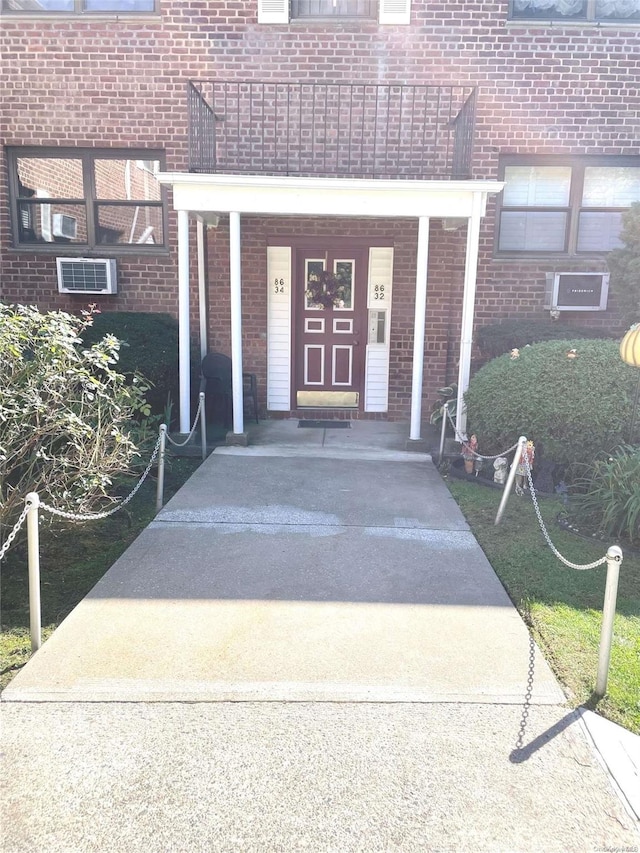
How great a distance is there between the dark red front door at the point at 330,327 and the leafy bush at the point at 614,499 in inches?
173

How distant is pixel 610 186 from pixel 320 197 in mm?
4363

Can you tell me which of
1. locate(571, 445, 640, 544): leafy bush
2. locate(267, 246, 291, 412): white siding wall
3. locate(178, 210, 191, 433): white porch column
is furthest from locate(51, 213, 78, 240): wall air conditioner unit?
locate(571, 445, 640, 544): leafy bush

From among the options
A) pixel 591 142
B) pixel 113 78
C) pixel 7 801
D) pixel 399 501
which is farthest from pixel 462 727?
pixel 113 78

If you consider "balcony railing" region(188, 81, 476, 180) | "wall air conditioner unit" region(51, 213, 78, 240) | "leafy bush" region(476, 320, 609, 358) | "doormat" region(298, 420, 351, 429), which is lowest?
"doormat" region(298, 420, 351, 429)

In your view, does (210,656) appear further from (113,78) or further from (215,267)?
(113,78)

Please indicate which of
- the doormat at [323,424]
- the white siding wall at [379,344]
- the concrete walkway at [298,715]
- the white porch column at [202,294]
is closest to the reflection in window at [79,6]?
the white porch column at [202,294]

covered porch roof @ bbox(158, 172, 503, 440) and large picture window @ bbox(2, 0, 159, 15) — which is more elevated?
large picture window @ bbox(2, 0, 159, 15)

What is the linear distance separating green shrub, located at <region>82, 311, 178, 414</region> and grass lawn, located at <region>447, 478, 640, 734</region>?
13.0 feet

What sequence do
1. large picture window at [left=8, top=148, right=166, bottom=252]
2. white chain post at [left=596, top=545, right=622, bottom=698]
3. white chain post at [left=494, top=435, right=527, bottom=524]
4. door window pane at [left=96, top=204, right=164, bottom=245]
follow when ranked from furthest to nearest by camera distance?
door window pane at [left=96, top=204, right=164, bottom=245], large picture window at [left=8, top=148, right=166, bottom=252], white chain post at [left=494, top=435, right=527, bottom=524], white chain post at [left=596, top=545, right=622, bottom=698]

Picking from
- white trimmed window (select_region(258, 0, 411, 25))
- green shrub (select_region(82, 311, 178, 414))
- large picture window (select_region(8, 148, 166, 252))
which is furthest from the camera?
large picture window (select_region(8, 148, 166, 252))

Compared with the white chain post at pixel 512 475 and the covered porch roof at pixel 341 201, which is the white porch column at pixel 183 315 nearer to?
the covered porch roof at pixel 341 201

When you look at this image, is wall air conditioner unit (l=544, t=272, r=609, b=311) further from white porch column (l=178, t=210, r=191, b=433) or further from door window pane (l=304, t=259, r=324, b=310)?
white porch column (l=178, t=210, r=191, b=433)

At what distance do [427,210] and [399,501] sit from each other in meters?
3.43

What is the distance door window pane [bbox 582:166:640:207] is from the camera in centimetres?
878
